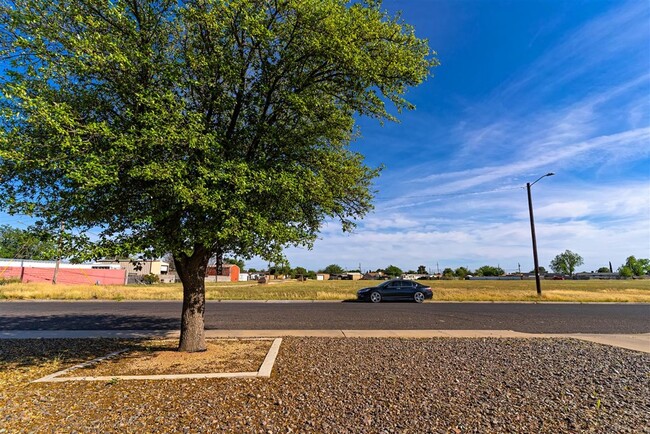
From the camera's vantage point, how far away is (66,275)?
45.2 metres

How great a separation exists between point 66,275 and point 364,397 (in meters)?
52.1

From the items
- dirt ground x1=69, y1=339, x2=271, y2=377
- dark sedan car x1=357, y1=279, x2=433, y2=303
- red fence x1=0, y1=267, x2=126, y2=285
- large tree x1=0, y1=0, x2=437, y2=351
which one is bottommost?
Answer: dirt ground x1=69, y1=339, x2=271, y2=377

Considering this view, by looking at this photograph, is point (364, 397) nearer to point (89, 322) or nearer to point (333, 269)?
point (89, 322)

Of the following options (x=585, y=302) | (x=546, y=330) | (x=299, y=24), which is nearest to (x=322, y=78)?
(x=299, y=24)

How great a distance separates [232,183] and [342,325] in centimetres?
837

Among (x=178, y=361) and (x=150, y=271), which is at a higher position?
(x=150, y=271)

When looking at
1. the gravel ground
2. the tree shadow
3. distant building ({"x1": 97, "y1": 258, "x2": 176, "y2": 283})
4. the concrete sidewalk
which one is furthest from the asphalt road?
distant building ({"x1": 97, "y1": 258, "x2": 176, "y2": 283})

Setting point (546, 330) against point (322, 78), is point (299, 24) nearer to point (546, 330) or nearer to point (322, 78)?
point (322, 78)

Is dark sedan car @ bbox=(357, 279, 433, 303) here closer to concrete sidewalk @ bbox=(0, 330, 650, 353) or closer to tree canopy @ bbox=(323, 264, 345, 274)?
concrete sidewalk @ bbox=(0, 330, 650, 353)

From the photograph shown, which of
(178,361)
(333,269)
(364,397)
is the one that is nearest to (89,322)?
(178,361)

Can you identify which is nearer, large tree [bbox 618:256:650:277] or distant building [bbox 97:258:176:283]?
distant building [bbox 97:258:176:283]

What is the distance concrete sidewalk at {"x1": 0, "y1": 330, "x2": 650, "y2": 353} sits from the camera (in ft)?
33.8

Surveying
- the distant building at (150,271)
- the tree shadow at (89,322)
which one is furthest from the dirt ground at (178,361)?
the distant building at (150,271)

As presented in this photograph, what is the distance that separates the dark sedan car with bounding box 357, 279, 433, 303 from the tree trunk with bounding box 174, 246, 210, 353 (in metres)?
15.7
